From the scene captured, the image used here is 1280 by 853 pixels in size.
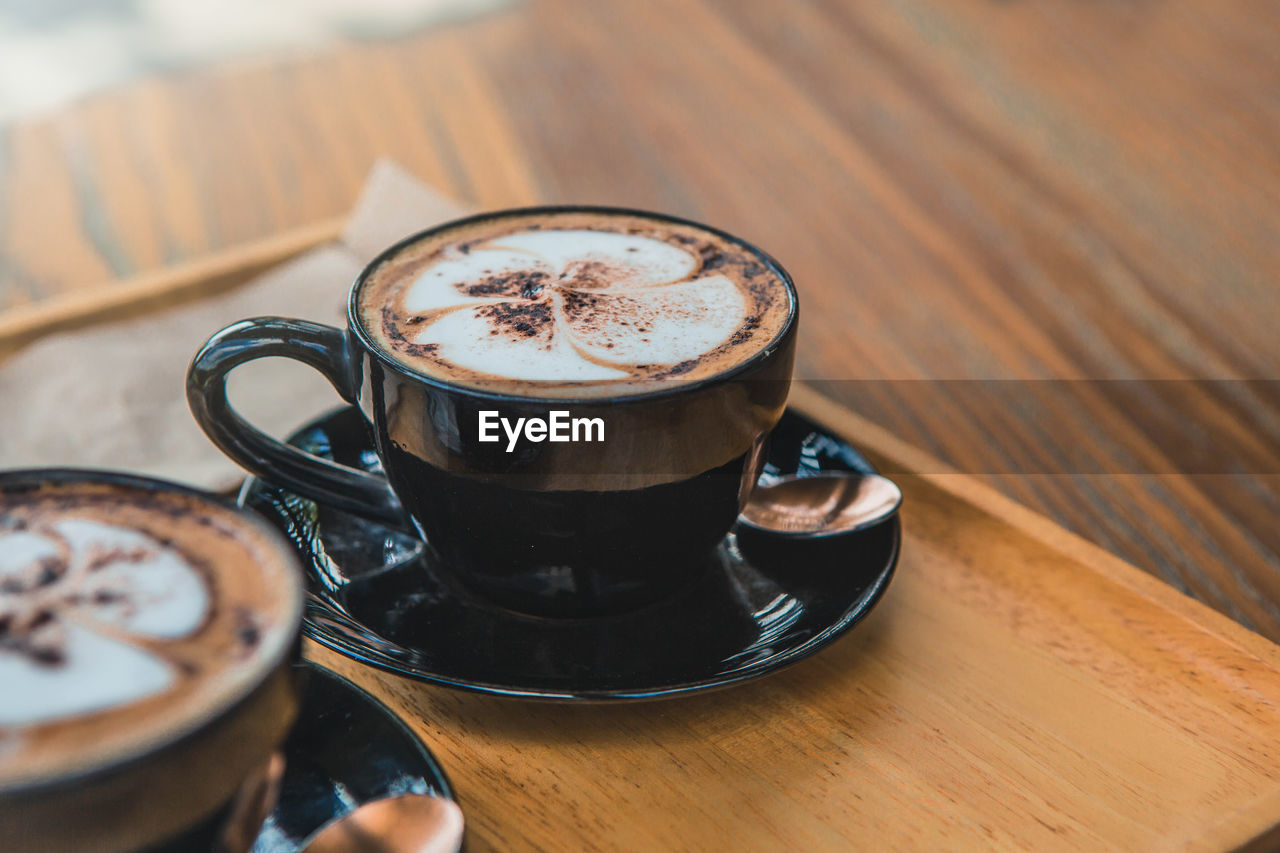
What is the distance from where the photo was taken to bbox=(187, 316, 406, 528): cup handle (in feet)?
1.79

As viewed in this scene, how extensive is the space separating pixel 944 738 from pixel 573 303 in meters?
0.26

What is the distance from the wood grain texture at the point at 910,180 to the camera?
82 cm

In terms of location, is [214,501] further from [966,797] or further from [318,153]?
[318,153]

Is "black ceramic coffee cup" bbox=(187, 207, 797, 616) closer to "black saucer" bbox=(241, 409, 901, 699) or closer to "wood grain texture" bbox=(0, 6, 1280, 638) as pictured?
"black saucer" bbox=(241, 409, 901, 699)

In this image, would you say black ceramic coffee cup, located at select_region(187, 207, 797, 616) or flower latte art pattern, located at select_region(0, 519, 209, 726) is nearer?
flower latte art pattern, located at select_region(0, 519, 209, 726)

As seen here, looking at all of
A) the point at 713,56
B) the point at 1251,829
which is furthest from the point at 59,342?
the point at 713,56

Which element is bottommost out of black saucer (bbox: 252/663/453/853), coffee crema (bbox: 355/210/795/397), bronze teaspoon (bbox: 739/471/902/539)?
black saucer (bbox: 252/663/453/853)

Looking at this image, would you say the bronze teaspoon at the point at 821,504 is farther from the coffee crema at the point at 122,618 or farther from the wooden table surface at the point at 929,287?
the coffee crema at the point at 122,618

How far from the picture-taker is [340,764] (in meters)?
0.45

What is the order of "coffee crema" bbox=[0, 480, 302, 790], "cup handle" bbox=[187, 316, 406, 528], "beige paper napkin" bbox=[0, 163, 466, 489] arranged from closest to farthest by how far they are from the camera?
"coffee crema" bbox=[0, 480, 302, 790] → "cup handle" bbox=[187, 316, 406, 528] → "beige paper napkin" bbox=[0, 163, 466, 489]

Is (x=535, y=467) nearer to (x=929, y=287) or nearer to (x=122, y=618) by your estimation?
(x=122, y=618)

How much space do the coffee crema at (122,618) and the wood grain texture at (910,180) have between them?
520 mm

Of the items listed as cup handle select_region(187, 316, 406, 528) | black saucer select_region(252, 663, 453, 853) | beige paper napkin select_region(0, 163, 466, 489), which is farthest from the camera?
beige paper napkin select_region(0, 163, 466, 489)

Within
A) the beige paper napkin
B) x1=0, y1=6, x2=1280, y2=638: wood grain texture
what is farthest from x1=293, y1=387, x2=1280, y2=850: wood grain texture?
the beige paper napkin
